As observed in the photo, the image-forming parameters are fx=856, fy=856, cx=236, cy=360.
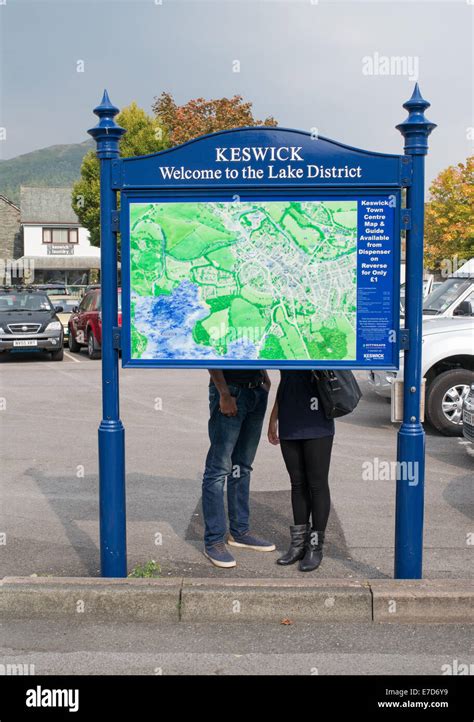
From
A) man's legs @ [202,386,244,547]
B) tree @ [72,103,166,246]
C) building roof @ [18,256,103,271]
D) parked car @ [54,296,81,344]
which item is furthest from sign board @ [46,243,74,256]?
man's legs @ [202,386,244,547]

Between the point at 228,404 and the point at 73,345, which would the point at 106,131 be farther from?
the point at 73,345

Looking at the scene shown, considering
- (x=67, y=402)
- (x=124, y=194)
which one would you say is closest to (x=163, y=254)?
(x=124, y=194)

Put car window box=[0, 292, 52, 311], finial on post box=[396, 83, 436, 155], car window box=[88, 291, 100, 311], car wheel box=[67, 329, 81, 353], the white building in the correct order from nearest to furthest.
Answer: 1. finial on post box=[396, 83, 436, 155]
2. car window box=[0, 292, 52, 311]
3. car window box=[88, 291, 100, 311]
4. car wheel box=[67, 329, 81, 353]
5. the white building

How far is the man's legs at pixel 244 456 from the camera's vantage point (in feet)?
17.5

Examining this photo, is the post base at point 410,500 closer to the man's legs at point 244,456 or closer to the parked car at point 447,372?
the man's legs at point 244,456

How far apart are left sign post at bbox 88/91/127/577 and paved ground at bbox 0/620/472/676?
48 centimetres

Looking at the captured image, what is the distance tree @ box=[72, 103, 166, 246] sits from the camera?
4278 cm

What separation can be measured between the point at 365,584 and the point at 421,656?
0.66 meters

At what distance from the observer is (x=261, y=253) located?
15.8ft

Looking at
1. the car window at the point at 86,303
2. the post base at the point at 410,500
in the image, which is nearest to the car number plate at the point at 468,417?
the post base at the point at 410,500

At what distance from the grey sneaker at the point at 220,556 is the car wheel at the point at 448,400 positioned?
5283mm

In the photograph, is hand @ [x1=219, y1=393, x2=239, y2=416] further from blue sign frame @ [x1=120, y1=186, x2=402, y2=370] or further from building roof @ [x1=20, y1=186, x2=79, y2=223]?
building roof @ [x1=20, y1=186, x2=79, y2=223]

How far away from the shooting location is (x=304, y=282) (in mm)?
4816
